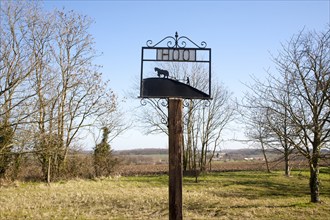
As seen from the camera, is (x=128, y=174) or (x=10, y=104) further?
(x=128, y=174)

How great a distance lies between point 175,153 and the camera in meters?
4.41

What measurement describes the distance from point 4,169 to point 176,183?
1720 cm

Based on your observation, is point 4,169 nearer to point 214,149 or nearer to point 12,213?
point 12,213

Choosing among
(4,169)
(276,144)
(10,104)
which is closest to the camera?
(10,104)

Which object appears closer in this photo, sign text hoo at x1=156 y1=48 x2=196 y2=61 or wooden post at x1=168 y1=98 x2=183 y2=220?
wooden post at x1=168 y1=98 x2=183 y2=220

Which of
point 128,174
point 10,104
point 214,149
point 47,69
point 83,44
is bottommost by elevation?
point 128,174

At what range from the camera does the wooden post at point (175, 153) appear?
4316 mm

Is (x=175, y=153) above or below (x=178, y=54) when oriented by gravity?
below

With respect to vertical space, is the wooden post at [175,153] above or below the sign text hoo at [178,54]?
below

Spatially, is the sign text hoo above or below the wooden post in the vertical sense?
above

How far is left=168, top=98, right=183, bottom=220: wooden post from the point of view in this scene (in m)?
4.32

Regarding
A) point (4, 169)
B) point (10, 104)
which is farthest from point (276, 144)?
point (4, 169)

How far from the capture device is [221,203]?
11.5 metres

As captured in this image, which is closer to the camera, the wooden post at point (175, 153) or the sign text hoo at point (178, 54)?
the wooden post at point (175, 153)
